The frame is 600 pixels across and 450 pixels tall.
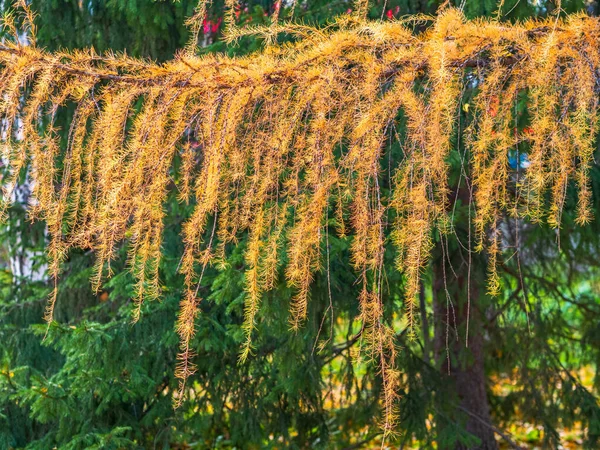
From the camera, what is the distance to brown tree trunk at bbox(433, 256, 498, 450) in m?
4.09

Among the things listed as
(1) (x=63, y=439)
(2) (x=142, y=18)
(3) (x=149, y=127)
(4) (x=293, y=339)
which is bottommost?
(1) (x=63, y=439)

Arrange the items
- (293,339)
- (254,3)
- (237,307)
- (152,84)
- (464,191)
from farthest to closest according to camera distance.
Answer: (464,191)
(254,3)
(293,339)
(237,307)
(152,84)

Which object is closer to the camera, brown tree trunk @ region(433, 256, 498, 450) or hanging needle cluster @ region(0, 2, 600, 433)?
hanging needle cluster @ region(0, 2, 600, 433)

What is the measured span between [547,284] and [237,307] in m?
2.15

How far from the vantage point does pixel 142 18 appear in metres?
3.75

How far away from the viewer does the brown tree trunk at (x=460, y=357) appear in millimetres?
4090

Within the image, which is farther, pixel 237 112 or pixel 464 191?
pixel 464 191

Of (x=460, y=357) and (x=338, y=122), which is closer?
(x=338, y=122)

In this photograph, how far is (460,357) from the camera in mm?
4273

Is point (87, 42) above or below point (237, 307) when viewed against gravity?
above

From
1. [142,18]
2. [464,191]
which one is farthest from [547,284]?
[142,18]

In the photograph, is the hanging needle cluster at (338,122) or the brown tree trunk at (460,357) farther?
the brown tree trunk at (460,357)

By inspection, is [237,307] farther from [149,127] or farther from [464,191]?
[464,191]

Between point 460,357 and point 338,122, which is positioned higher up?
point 338,122
